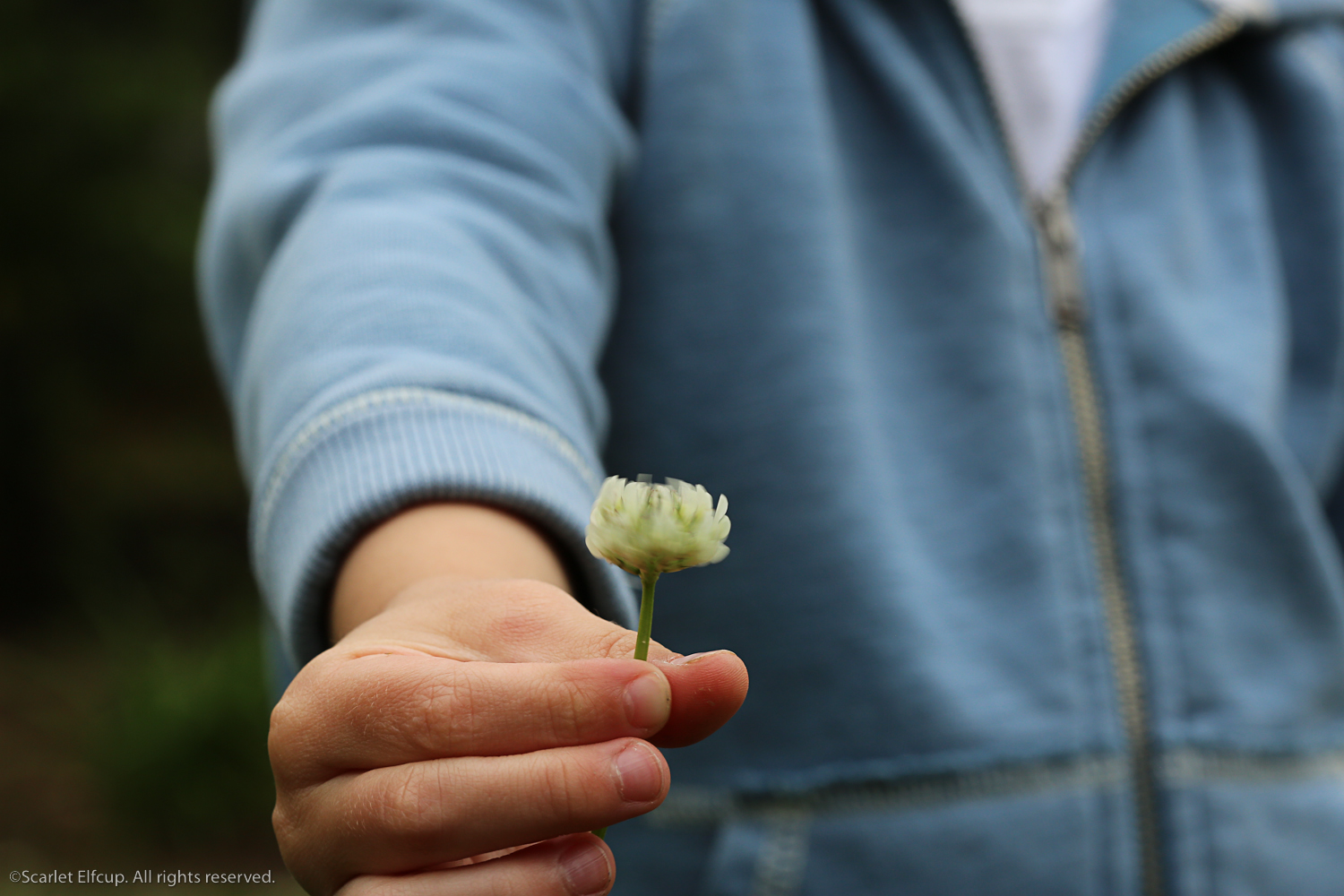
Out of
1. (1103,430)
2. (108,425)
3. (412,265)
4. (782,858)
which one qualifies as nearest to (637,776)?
(412,265)

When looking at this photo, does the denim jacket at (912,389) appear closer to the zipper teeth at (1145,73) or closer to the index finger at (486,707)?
the zipper teeth at (1145,73)

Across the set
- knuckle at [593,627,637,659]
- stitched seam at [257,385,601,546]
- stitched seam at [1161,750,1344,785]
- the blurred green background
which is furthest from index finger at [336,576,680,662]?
the blurred green background

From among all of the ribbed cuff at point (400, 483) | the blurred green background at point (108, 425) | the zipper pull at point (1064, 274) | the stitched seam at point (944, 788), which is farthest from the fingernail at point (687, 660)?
the blurred green background at point (108, 425)

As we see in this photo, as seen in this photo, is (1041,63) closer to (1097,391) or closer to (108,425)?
(1097,391)

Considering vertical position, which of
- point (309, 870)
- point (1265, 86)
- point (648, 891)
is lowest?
point (648, 891)

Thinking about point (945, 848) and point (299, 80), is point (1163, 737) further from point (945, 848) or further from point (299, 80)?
point (299, 80)

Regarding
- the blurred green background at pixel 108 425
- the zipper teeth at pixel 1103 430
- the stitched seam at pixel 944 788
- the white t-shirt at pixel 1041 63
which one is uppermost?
the white t-shirt at pixel 1041 63

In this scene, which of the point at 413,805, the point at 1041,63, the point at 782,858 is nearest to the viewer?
the point at 413,805

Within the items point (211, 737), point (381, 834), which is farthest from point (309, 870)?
point (211, 737)
